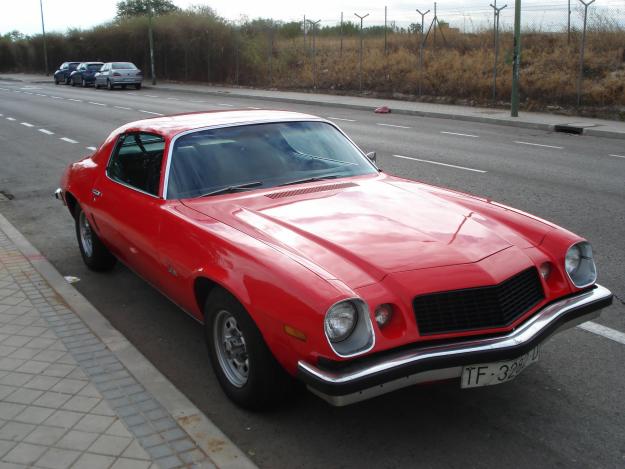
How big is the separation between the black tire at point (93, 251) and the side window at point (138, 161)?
0.73 metres

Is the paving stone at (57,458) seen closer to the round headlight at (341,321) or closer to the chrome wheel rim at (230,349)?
the chrome wheel rim at (230,349)

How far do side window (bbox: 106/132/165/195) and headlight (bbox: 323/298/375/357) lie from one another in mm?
2037

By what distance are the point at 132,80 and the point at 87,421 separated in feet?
125

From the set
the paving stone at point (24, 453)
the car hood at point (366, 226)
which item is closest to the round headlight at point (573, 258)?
the car hood at point (366, 226)

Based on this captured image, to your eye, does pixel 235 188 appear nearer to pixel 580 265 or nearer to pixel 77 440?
pixel 77 440

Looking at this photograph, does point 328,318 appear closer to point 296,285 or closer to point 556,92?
point 296,285

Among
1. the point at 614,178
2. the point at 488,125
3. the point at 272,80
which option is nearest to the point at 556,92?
the point at 488,125

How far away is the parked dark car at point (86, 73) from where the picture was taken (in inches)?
Result: 1706

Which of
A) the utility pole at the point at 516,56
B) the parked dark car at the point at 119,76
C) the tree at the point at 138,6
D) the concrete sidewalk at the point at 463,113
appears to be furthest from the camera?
the tree at the point at 138,6

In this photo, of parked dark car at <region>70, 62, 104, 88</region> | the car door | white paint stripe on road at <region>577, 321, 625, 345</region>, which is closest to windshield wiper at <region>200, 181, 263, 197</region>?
the car door

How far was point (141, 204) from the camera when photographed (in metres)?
4.79

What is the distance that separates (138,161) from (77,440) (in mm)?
2495

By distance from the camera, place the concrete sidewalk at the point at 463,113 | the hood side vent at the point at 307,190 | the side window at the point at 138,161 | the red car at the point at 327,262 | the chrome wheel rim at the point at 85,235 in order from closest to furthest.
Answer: the red car at the point at 327,262
the hood side vent at the point at 307,190
the side window at the point at 138,161
the chrome wheel rim at the point at 85,235
the concrete sidewalk at the point at 463,113

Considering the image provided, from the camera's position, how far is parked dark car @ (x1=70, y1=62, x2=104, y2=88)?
142 ft
